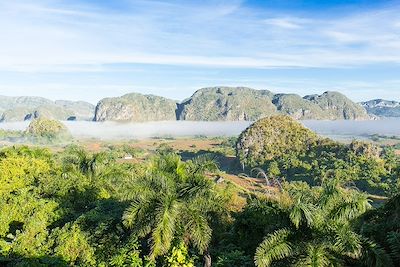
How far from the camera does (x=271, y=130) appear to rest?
114 metres

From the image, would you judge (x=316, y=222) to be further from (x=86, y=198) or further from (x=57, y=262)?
(x=86, y=198)

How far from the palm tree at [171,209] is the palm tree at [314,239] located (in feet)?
8.57

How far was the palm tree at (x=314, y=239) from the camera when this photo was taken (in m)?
10.1

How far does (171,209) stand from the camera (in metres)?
12.5

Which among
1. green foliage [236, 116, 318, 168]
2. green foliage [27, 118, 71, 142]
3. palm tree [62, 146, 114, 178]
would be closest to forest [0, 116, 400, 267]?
palm tree [62, 146, 114, 178]

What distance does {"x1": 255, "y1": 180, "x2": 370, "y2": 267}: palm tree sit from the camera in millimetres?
10141

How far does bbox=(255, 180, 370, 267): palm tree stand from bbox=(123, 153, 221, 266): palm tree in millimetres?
2613

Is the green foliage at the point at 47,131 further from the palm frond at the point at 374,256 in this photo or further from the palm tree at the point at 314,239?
the palm frond at the point at 374,256

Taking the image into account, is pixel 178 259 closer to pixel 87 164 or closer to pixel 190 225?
pixel 190 225

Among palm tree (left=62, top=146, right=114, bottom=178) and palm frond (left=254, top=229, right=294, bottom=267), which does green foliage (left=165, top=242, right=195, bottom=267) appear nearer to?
palm frond (left=254, top=229, right=294, bottom=267)

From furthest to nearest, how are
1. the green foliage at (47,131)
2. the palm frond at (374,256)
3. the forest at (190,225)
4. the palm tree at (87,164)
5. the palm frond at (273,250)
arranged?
the green foliage at (47,131)
the palm tree at (87,164)
the forest at (190,225)
the palm frond at (273,250)
the palm frond at (374,256)

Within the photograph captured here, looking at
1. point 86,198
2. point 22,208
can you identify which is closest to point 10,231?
point 22,208

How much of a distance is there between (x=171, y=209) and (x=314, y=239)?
429cm

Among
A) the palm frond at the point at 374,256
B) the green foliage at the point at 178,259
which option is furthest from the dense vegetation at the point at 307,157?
the green foliage at the point at 178,259
